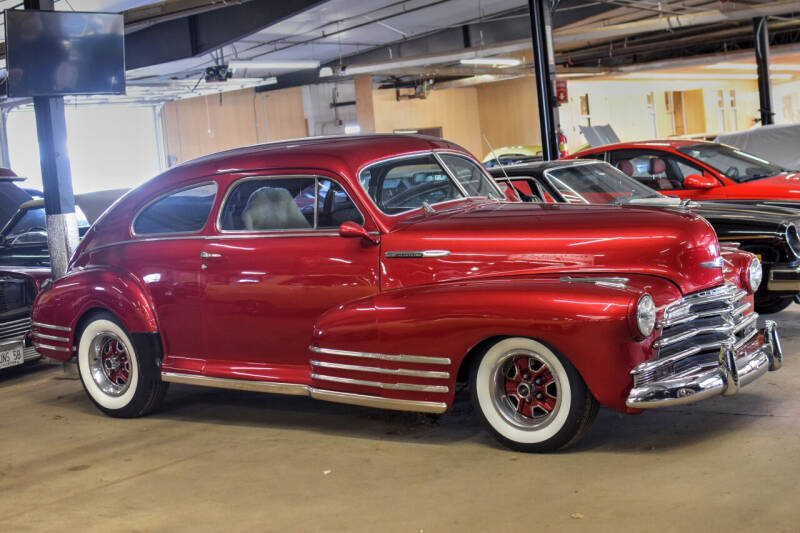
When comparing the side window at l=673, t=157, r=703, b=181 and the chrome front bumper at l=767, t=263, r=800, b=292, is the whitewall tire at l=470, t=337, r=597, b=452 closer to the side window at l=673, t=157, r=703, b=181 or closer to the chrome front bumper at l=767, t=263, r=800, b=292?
the chrome front bumper at l=767, t=263, r=800, b=292

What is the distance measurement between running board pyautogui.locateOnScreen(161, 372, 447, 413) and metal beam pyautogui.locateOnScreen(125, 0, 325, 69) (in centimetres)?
971

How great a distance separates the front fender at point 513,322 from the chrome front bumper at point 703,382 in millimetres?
107

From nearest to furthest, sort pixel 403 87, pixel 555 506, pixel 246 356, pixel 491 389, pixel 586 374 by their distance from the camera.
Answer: pixel 555 506, pixel 586 374, pixel 491 389, pixel 246 356, pixel 403 87

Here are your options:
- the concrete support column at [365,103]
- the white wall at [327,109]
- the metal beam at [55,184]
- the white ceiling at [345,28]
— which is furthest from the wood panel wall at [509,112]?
the metal beam at [55,184]

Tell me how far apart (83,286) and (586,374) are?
3.74 meters

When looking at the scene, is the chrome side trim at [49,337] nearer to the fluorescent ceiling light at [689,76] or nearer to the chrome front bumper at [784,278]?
the chrome front bumper at [784,278]

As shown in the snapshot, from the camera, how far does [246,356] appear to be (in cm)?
608

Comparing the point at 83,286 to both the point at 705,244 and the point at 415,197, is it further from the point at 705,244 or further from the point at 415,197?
the point at 705,244

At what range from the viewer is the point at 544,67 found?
1323cm

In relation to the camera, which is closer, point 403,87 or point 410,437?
point 410,437

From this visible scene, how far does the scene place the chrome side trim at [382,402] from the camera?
525 cm

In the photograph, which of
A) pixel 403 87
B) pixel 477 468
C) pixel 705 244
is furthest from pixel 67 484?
pixel 403 87

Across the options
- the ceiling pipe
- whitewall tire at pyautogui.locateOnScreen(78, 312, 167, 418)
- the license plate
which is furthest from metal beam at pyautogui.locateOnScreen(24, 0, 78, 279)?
the ceiling pipe

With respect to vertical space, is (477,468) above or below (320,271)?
below
